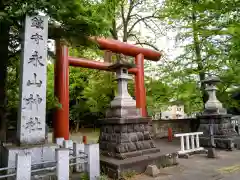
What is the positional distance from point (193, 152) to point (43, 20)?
6.72m

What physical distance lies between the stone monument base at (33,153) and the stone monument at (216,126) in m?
6.67

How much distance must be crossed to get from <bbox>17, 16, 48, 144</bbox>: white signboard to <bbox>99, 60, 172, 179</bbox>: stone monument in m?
1.99

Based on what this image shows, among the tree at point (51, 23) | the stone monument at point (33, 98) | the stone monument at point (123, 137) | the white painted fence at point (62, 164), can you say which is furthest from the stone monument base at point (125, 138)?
the tree at point (51, 23)

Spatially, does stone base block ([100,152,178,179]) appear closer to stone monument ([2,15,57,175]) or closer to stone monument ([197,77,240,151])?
stone monument ([2,15,57,175])

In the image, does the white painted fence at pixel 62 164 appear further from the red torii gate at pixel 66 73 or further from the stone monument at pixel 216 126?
the stone monument at pixel 216 126

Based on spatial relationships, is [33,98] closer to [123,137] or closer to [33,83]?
[33,83]

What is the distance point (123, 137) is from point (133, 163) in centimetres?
Answer: 83

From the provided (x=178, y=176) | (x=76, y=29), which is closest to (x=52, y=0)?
(x=76, y=29)

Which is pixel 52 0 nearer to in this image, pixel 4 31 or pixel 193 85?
pixel 4 31

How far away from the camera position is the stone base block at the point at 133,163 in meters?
4.96

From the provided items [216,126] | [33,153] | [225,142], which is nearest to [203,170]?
[225,142]

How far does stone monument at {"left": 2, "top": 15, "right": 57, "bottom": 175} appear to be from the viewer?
4.46 metres

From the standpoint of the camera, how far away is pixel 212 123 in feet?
30.5

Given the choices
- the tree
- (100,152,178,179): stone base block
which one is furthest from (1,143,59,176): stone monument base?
(100,152,178,179): stone base block
